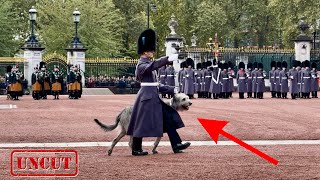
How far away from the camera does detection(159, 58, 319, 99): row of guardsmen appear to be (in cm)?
→ 3431

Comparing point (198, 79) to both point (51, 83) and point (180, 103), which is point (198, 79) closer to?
point (51, 83)

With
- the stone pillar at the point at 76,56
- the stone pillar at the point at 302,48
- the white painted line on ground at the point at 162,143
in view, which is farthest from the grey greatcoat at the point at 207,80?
the white painted line on ground at the point at 162,143

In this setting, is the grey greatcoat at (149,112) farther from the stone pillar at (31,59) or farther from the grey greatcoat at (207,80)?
the stone pillar at (31,59)

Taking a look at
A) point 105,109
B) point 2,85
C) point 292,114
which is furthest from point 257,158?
point 2,85

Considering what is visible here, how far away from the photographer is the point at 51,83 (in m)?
34.9

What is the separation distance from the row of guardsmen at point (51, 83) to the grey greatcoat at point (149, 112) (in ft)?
69.4

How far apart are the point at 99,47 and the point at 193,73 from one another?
20544 millimetres

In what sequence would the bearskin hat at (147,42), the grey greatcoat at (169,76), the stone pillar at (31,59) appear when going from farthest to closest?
the stone pillar at (31,59) → the grey greatcoat at (169,76) → the bearskin hat at (147,42)

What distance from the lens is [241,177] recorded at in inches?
417

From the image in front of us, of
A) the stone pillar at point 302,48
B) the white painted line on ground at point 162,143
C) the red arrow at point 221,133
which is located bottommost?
the white painted line on ground at point 162,143

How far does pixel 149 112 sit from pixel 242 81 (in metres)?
22.3

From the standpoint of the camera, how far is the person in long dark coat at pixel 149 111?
514 inches

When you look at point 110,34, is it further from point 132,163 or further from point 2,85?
point 132,163

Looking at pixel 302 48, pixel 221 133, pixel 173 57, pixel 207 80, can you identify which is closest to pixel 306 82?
pixel 207 80
